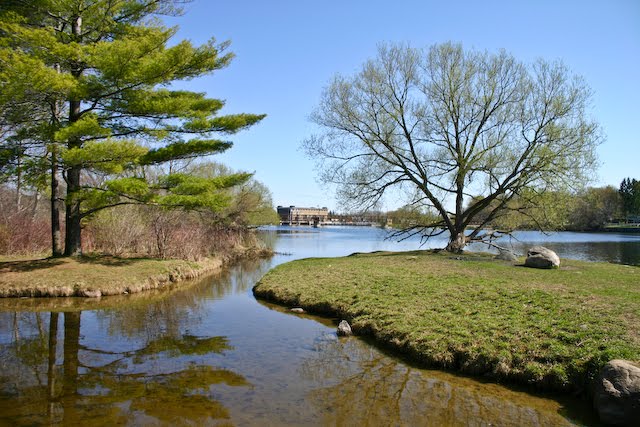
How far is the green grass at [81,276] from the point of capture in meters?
13.1

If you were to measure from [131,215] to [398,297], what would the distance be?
15403mm

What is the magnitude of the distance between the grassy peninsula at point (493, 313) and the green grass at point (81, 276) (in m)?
4.31

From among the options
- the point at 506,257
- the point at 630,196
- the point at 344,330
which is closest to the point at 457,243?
the point at 506,257

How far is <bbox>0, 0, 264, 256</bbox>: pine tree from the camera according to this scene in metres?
13.6

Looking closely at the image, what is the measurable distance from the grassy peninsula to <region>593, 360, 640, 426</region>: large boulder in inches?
19.8

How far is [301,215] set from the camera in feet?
454

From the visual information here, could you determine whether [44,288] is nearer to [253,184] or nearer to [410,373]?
[410,373]

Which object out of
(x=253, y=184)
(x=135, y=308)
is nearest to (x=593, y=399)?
(x=135, y=308)

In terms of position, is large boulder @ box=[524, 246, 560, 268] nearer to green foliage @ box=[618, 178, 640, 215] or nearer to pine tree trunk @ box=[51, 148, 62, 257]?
pine tree trunk @ box=[51, 148, 62, 257]

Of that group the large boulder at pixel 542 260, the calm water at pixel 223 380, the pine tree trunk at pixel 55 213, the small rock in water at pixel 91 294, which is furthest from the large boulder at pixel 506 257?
the pine tree trunk at pixel 55 213

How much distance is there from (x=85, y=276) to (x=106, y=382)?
866 cm

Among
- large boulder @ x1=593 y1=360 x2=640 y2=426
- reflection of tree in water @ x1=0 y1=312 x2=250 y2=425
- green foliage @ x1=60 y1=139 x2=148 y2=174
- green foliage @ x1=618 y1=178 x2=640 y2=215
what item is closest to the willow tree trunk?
green foliage @ x1=60 y1=139 x2=148 y2=174

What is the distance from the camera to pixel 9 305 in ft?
38.9

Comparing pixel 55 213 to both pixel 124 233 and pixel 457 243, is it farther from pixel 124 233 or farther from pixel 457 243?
pixel 457 243
